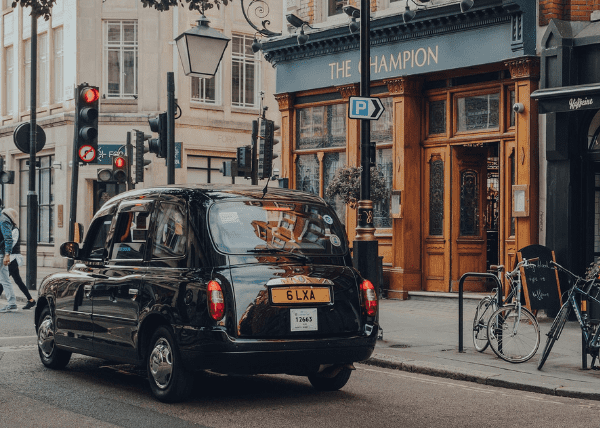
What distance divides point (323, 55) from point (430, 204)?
3812mm

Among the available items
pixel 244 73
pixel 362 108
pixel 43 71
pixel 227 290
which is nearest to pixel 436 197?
pixel 362 108

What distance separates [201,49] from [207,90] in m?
17.3

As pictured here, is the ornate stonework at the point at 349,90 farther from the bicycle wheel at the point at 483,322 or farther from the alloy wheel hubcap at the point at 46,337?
the alloy wheel hubcap at the point at 46,337

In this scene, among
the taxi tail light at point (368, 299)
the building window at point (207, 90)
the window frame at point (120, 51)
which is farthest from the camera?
the building window at point (207, 90)

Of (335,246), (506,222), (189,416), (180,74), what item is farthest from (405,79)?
(180,74)

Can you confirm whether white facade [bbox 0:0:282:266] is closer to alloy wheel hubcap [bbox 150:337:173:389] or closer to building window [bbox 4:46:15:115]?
building window [bbox 4:46:15:115]

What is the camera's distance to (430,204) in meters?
16.8

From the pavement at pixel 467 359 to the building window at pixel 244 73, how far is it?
17.6 metres

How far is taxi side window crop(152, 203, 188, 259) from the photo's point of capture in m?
7.49

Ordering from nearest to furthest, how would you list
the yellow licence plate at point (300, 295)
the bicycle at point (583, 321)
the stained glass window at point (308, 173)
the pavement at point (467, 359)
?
the yellow licence plate at point (300, 295) < the pavement at point (467, 359) < the bicycle at point (583, 321) < the stained glass window at point (308, 173)

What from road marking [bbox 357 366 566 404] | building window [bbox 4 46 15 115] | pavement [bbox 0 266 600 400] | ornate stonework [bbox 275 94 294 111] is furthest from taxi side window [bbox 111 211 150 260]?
building window [bbox 4 46 15 115]

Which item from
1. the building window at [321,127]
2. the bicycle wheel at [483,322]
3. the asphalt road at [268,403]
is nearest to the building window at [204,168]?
the building window at [321,127]

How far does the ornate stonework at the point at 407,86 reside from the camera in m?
16.6

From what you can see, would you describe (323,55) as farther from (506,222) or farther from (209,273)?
(209,273)
